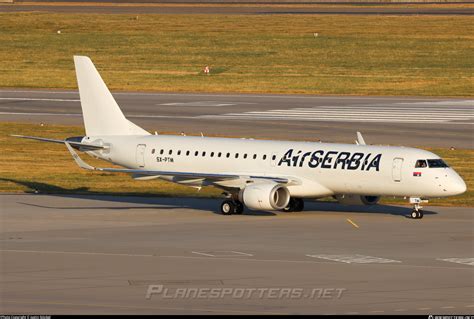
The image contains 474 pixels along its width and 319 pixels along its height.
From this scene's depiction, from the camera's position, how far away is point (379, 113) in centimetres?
9356

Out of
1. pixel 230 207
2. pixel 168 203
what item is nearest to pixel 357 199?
pixel 230 207

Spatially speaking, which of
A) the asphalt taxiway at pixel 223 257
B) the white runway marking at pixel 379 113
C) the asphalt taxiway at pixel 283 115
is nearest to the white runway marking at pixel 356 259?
the asphalt taxiway at pixel 223 257

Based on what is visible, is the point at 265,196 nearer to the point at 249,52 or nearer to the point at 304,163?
the point at 304,163

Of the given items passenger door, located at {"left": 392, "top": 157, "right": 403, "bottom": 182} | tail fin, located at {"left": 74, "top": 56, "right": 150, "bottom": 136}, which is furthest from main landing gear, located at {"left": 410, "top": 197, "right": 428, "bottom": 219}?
tail fin, located at {"left": 74, "top": 56, "right": 150, "bottom": 136}

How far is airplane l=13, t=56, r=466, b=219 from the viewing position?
5069 cm

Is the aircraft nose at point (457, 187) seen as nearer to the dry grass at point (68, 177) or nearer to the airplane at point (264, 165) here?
the airplane at point (264, 165)

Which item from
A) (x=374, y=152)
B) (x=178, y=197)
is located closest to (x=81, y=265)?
(x=374, y=152)

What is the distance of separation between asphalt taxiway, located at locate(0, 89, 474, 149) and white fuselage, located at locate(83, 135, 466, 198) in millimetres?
23975

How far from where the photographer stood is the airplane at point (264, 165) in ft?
166

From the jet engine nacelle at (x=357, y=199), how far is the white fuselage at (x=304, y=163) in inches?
53.8

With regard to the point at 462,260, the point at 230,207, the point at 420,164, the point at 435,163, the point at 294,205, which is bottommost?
the point at 462,260

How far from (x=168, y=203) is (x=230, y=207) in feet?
17.2

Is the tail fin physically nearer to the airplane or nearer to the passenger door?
the airplane

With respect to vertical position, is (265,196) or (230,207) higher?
(265,196)
